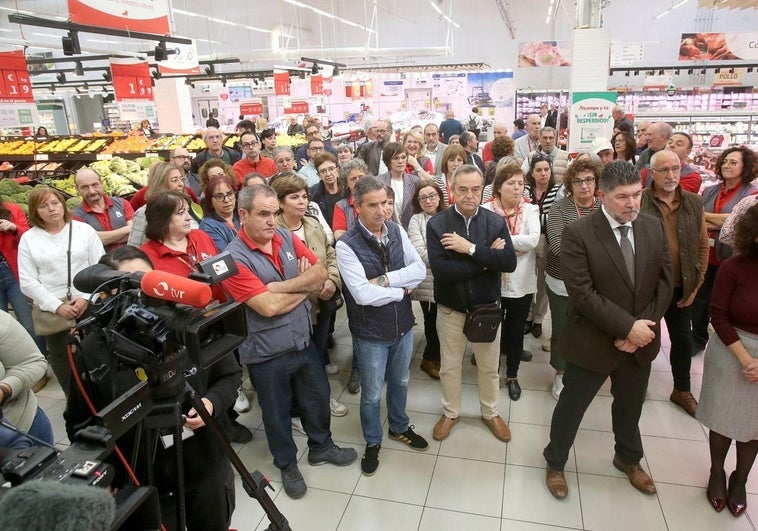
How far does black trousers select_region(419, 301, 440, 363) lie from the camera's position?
Result: 3.92 metres

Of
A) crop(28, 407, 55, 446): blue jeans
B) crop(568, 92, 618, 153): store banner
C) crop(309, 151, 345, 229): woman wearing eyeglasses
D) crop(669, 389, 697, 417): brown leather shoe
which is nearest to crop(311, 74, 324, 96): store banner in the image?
crop(568, 92, 618, 153): store banner

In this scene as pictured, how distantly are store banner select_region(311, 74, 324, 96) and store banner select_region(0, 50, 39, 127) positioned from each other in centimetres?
800

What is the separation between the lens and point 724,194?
363 cm

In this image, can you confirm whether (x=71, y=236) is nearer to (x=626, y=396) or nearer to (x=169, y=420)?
(x=169, y=420)

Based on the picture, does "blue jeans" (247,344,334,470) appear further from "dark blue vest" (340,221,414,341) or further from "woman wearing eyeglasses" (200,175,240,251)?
"woman wearing eyeglasses" (200,175,240,251)

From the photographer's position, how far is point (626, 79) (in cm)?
1555

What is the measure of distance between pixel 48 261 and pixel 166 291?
252 centimetres

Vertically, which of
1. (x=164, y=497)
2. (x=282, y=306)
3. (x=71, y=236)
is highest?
(x=71, y=236)

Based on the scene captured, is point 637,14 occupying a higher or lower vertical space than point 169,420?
higher

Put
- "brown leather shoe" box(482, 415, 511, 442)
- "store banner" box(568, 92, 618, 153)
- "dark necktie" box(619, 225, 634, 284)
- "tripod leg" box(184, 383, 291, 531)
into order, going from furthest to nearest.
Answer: "store banner" box(568, 92, 618, 153)
"brown leather shoe" box(482, 415, 511, 442)
"dark necktie" box(619, 225, 634, 284)
"tripod leg" box(184, 383, 291, 531)

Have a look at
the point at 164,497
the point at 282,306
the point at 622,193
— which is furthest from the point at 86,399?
the point at 622,193

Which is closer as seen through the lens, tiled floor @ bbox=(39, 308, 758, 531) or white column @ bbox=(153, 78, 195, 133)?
tiled floor @ bbox=(39, 308, 758, 531)

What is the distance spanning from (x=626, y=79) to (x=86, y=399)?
17815 millimetres

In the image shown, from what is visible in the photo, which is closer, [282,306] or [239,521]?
[282,306]
